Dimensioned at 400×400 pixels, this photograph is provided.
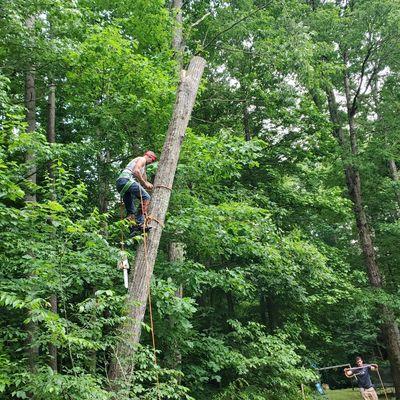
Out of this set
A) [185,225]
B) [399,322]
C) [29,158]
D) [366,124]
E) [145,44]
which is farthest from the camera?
[366,124]

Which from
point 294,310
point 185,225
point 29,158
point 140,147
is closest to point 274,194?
point 294,310

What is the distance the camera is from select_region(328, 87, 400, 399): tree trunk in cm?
1098

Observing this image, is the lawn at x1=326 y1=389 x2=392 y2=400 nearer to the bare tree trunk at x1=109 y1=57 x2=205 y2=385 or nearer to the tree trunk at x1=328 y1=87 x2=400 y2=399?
the tree trunk at x1=328 y1=87 x2=400 y2=399

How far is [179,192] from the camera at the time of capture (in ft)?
20.5

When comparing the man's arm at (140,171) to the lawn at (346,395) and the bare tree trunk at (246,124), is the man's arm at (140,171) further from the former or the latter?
the lawn at (346,395)

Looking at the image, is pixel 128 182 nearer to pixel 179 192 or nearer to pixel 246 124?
pixel 179 192

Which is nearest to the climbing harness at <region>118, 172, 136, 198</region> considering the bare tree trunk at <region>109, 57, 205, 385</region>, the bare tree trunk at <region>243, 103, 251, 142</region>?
the bare tree trunk at <region>109, 57, 205, 385</region>

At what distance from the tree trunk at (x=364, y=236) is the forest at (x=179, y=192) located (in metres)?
0.05

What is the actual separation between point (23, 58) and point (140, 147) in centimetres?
231

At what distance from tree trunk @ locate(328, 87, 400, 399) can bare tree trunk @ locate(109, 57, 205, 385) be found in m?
7.05

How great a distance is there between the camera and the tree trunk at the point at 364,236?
10977mm

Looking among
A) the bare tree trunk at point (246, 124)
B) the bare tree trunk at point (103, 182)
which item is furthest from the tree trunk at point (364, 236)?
the bare tree trunk at point (103, 182)

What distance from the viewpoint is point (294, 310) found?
10531mm

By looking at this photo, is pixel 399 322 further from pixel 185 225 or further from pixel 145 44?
pixel 145 44
